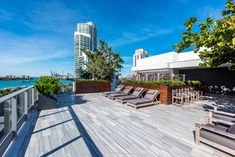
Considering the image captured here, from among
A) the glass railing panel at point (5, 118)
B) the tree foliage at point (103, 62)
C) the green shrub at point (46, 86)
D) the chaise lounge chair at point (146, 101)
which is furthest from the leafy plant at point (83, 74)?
the glass railing panel at point (5, 118)

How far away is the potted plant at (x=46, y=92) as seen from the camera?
6.00m

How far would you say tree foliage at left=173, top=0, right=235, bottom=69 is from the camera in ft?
12.1

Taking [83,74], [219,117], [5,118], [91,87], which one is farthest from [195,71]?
[5,118]

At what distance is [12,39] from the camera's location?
13.3 meters

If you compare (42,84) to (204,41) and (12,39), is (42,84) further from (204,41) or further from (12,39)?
(12,39)

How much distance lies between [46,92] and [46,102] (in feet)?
1.52

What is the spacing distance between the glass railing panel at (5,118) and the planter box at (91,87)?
816 centimetres

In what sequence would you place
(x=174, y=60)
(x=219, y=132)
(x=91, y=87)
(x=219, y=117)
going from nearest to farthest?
(x=219, y=132) < (x=219, y=117) < (x=91, y=87) < (x=174, y=60)

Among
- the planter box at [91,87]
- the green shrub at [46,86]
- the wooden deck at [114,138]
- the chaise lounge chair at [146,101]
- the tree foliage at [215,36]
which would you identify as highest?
the tree foliage at [215,36]

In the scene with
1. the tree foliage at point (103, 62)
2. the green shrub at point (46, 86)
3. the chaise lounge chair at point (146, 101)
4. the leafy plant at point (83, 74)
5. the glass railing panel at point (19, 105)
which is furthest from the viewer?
the leafy plant at point (83, 74)

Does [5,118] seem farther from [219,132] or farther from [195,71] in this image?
[195,71]

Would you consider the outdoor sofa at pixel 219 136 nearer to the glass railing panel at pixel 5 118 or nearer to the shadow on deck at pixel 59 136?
the shadow on deck at pixel 59 136

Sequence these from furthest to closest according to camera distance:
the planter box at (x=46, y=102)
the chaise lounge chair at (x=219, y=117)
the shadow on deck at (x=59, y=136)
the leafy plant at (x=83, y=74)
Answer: the leafy plant at (x=83, y=74) < the planter box at (x=46, y=102) < the chaise lounge chair at (x=219, y=117) < the shadow on deck at (x=59, y=136)

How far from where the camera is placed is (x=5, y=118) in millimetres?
3021
